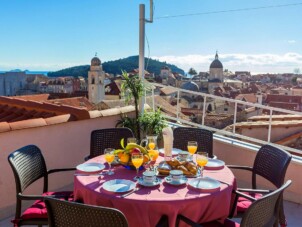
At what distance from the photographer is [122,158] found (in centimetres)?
207

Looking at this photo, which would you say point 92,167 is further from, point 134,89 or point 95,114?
point 134,89

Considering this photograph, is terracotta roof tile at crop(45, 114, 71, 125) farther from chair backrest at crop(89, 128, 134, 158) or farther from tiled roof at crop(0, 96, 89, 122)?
chair backrest at crop(89, 128, 134, 158)

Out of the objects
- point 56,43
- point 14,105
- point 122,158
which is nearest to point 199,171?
point 122,158

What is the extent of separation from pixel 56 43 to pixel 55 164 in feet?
107

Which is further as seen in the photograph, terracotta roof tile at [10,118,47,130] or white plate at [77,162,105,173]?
terracotta roof tile at [10,118,47,130]

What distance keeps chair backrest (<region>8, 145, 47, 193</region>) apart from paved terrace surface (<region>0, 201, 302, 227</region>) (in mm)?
803

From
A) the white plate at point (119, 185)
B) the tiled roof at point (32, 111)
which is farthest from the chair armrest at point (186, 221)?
the tiled roof at point (32, 111)

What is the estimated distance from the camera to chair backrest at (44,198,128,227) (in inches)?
52.6

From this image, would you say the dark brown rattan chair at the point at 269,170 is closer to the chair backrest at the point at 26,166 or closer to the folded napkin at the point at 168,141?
the folded napkin at the point at 168,141

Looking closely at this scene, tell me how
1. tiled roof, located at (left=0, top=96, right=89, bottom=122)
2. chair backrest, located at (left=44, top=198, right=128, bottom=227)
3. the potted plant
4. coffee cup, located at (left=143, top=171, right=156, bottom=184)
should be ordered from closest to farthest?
chair backrest, located at (left=44, top=198, right=128, bottom=227) → coffee cup, located at (left=143, top=171, right=156, bottom=184) → tiled roof, located at (left=0, top=96, right=89, bottom=122) → the potted plant

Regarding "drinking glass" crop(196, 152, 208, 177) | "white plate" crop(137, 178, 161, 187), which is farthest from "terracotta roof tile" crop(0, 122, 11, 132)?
"drinking glass" crop(196, 152, 208, 177)

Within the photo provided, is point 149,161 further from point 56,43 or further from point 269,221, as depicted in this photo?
point 56,43

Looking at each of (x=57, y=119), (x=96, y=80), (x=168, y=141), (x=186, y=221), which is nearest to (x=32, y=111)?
(x=57, y=119)

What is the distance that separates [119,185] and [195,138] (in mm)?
1344
